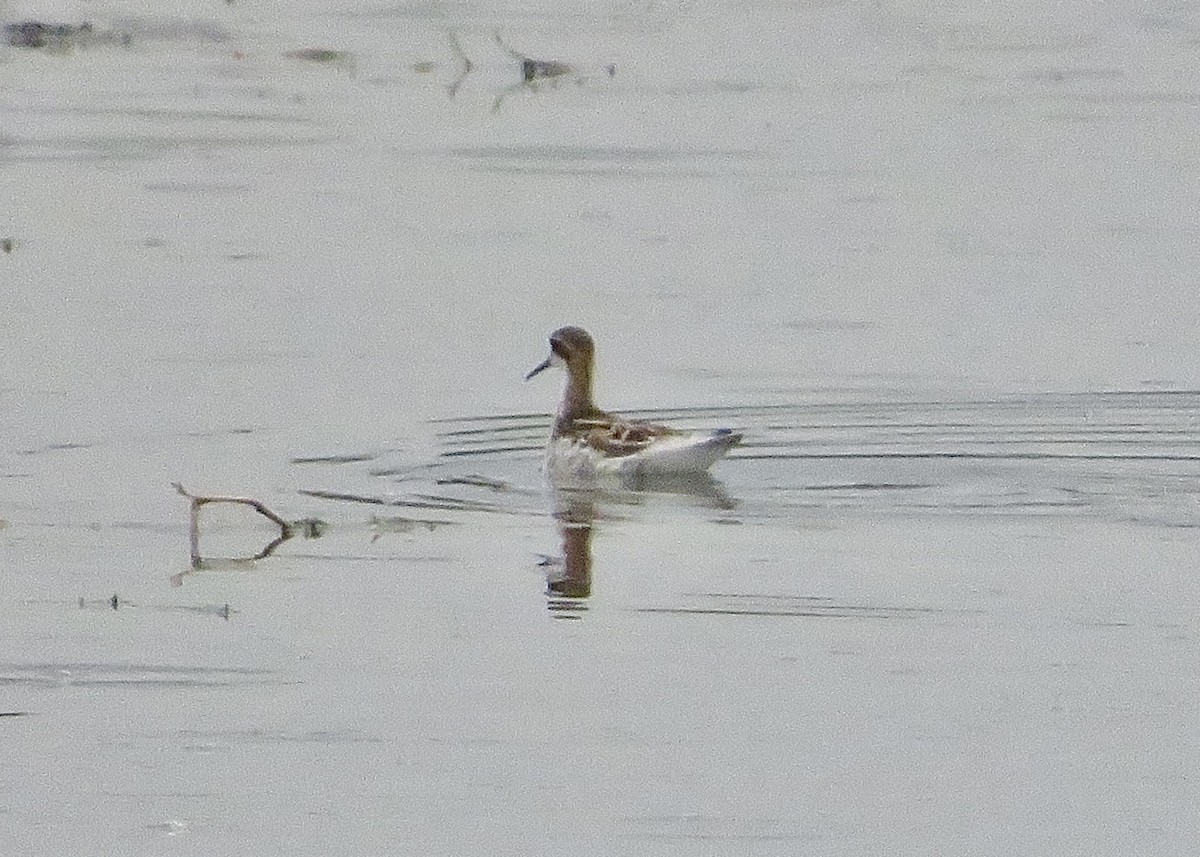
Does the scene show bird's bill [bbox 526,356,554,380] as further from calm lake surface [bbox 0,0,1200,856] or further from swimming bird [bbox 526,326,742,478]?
swimming bird [bbox 526,326,742,478]

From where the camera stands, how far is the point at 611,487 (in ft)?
42.5

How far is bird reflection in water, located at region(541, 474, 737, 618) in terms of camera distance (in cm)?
1080

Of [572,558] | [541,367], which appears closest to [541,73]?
[541,367]

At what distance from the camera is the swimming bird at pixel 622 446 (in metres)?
12.8

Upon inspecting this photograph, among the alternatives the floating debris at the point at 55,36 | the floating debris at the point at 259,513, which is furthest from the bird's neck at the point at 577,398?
the floating debris at the point at 55,36

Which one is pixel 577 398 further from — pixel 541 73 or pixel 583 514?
pixel 541 73

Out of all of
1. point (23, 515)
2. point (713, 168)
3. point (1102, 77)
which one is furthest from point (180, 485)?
point (1102, 77)

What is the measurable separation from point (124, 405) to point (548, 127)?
8.41 meters

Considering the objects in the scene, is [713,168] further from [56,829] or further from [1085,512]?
[56,829]

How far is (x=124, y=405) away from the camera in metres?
14.0

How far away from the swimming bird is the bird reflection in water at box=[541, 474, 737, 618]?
57mm

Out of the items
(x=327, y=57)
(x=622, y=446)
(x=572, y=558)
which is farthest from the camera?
(x=327, y=57)

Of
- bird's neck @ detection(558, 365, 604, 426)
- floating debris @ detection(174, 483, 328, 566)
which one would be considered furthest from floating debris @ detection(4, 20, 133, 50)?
floating debris @ detection(174, 483, 328, 566)

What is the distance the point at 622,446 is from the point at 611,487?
24 cm
